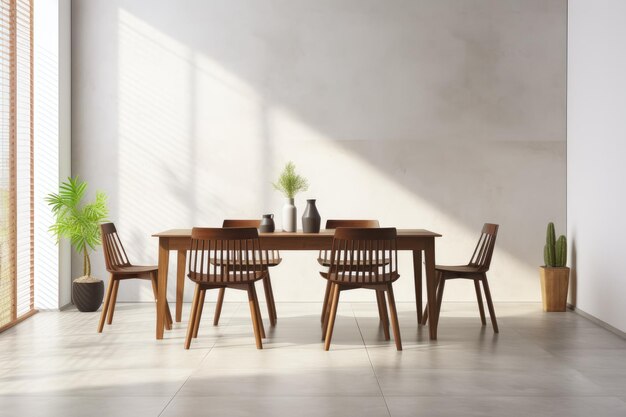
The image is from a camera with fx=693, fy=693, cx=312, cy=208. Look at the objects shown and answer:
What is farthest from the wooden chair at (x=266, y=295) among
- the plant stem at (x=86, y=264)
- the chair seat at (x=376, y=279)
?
the plant stem at (x=86, y=264)

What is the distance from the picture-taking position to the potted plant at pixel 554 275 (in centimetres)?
618

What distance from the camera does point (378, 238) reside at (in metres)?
4.52

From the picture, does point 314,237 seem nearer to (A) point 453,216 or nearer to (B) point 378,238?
(B) point 378,238

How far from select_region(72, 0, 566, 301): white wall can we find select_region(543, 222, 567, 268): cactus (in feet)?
1.47

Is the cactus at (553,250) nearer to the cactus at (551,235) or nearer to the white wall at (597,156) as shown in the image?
the cactus at (551,235)

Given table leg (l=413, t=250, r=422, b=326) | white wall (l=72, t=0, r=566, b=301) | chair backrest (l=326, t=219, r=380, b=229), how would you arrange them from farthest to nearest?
1. white wall (l=72, t=0, r=566, b=301)
2. chair backrest (l=326, t=219, r=380, b=229)
3. table leg (l=413, t=250, r=422, b=326)

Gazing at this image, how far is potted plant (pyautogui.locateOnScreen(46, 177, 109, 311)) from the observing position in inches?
239

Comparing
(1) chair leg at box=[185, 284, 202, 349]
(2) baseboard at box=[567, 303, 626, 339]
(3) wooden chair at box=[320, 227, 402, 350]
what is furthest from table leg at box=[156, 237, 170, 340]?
(2) baseboard at box=[567, 303, 626, 339]

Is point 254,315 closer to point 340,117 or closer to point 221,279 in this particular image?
point 221,279

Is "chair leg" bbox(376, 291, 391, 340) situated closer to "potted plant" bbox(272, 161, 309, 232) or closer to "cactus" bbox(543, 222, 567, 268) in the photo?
"potted plant" bbox(272, 161, 309, 232)

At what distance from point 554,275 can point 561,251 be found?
0.23 meters

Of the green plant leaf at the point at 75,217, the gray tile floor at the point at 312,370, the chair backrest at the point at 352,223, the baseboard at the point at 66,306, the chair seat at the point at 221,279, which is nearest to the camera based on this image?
the gray tile floor at the point at 312,370

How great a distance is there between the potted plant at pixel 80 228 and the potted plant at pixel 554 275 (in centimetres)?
398

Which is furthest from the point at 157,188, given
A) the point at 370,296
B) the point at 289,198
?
the point at 370,296
